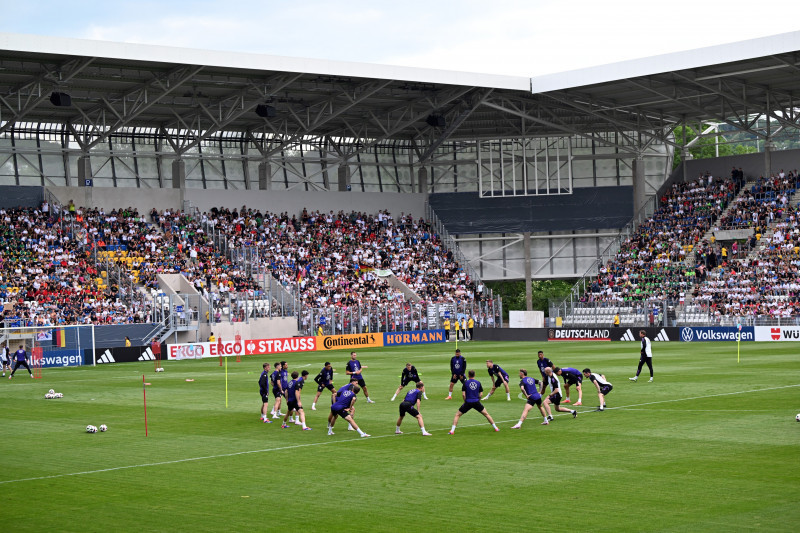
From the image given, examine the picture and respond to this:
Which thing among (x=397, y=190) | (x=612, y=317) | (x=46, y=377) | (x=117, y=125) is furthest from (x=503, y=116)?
(x=46, y=377)

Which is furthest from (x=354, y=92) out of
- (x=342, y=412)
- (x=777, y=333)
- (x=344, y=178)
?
(x=342, y=412)

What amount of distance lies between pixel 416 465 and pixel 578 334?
4693cm

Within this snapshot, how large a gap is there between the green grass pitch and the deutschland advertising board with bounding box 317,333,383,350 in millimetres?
28082

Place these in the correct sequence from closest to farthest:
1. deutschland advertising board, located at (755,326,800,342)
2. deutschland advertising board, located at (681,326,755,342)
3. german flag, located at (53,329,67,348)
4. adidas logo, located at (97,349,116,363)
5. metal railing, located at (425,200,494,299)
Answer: german flag, located at (53,329,67,348) → adidas logo, located at (97,349,116,363) → deutschland advertising board, located at (755,326,800,342) → deutschland advertising board, located at (681,326,755,342) → metal railing, located at (425,200,494,299)

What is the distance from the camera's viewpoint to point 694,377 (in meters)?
33.8

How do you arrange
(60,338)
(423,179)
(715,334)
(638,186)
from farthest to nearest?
(423,179) < (638,186) < (715,334) < (60,338)

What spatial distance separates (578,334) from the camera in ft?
209

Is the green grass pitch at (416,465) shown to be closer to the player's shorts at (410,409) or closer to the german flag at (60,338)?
the player's shorts at (410,409)

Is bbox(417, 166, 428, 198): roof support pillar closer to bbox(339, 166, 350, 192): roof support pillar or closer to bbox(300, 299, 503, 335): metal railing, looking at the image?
bbox(339, 166, 350, 192): roof support pillar

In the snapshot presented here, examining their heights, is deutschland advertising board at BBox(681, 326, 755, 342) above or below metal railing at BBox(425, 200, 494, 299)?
below

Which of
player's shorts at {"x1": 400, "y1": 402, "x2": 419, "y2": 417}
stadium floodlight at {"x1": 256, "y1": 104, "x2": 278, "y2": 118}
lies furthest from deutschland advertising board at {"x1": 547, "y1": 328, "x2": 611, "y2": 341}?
player's shorts at {"x1": 400, "y1": 402, "x2": 419, "y2": 417}

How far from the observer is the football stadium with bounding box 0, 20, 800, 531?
16.5 metres

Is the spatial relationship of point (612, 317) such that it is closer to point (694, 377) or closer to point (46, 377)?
point (694, 377)

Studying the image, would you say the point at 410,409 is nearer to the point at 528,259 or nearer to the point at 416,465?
the point at 416,465
